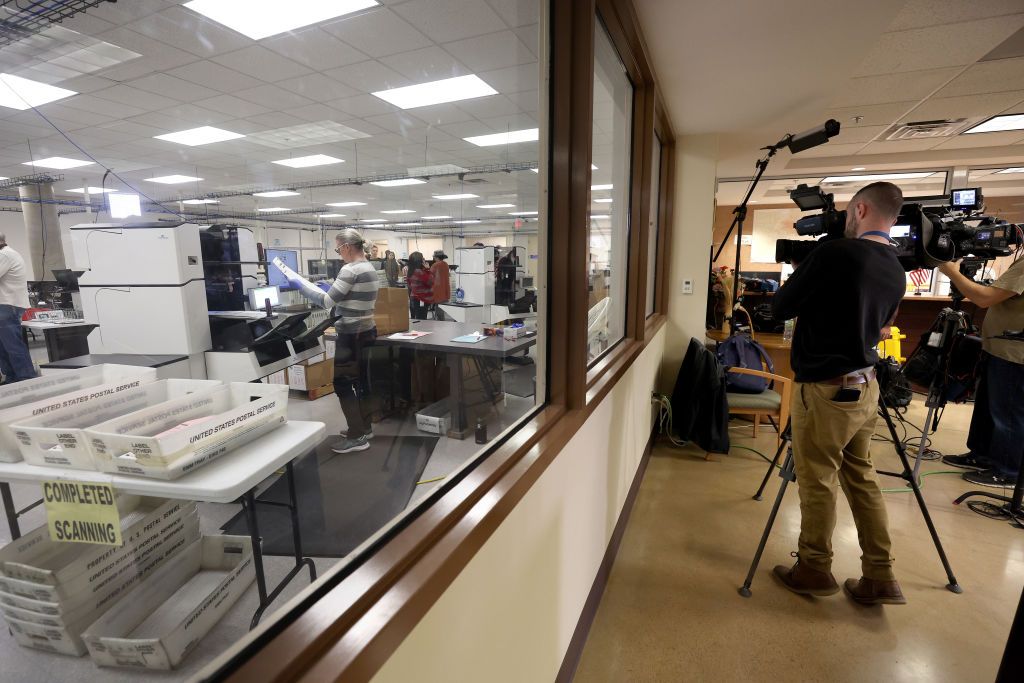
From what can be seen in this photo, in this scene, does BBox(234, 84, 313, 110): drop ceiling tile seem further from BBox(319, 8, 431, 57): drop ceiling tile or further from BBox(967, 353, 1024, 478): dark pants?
BBox(967, 353, 1024, 478): dark pants

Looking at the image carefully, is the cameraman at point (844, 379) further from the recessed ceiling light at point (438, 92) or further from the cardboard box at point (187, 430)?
the recessed ceiling light at point (438, 92)

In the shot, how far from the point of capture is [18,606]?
0.59m

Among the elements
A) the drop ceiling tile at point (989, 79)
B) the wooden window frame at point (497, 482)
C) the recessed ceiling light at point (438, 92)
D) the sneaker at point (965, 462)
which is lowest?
the sneaker at point (965, 462)

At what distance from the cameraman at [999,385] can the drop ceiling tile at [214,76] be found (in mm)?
4725

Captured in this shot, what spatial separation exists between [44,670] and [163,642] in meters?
0.12

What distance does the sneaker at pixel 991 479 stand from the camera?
9.30 feet

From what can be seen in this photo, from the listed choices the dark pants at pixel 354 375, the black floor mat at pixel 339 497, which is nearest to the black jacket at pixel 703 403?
the black floor mat at pixel 339 497

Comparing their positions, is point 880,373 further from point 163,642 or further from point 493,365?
point 163,642

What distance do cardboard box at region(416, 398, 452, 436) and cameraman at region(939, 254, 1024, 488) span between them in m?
2.92

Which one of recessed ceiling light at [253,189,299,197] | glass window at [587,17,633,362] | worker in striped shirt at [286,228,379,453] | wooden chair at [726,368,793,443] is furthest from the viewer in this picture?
recessed ceiling light at [253,189,299,197]

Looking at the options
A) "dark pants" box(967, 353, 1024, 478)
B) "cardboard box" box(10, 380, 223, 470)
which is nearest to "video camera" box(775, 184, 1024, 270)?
"dark pants" box(967, 353, 1024, 478)

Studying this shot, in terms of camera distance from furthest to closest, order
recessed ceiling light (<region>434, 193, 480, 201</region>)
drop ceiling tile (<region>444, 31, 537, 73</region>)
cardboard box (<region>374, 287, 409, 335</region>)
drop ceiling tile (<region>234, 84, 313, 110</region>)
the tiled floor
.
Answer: recessed ceiling light (<region>434, 193, 480, 201</region>) → drop ceiling tile (<region>234, 84, 313, 110</region>) → cardboard box (<region>374, 287, 409, 335</region>) → drop ceiling tile (<region>444, 31, 537, 73</region>) → the tiled floor

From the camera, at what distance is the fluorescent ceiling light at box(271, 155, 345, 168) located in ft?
20.7

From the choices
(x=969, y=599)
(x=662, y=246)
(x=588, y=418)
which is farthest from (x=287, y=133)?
(x=969, y=599)
